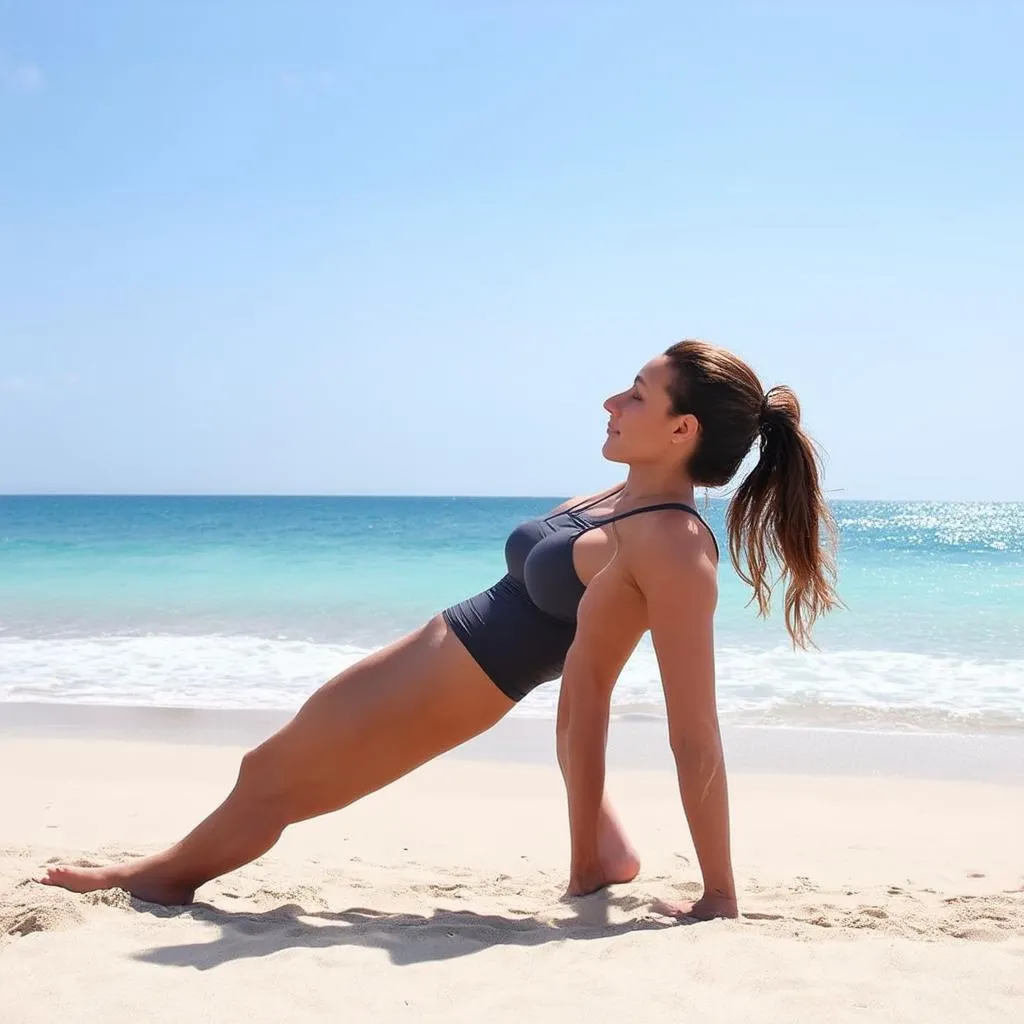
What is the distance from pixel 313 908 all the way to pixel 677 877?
1270mm

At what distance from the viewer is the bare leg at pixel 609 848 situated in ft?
12.0

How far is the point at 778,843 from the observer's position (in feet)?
16.0

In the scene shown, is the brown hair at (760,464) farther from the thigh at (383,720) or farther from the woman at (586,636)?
the thigh at (383,720)

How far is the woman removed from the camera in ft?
10.1

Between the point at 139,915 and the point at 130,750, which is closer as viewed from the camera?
the point at 139,915

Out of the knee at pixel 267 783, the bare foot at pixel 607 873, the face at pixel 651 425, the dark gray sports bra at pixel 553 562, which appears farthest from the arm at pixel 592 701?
the knee at pixel 267 783

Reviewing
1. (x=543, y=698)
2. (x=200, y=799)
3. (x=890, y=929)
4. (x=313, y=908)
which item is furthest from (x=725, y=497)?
(x=543, y=698)

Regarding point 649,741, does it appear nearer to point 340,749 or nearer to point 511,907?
point 511,907

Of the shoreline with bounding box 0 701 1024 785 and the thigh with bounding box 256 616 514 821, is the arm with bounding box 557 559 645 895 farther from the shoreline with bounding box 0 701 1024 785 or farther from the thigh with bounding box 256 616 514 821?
the shoreline with bounding box 0 701 1024 785

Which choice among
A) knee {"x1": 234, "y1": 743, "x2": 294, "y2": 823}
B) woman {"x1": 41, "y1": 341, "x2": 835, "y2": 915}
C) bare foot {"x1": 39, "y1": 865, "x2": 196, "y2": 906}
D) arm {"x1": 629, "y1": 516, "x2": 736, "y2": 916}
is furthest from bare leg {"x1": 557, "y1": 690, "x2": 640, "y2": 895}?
bare foot {"x1": 39, "y1": 865, "x2": 196, "y2": 906}

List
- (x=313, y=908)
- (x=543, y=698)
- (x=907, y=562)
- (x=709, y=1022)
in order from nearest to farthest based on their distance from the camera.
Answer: (x=709, y=1022) → (x=313, y=908) → (x=543, y=698) → (x=907, y=562)

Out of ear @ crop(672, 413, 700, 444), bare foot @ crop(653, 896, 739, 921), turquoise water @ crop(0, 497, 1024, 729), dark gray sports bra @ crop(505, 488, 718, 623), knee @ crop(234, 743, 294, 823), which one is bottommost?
turquoise water @ crop(0, 497, 1024, 729)

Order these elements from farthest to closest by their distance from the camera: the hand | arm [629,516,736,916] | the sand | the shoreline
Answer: the shoreline
the hand
arm [629,516,736,916]
the sand

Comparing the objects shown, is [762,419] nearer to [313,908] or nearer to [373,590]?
[313,908]
